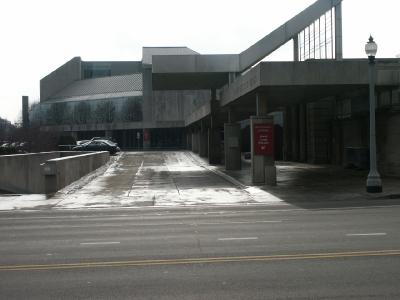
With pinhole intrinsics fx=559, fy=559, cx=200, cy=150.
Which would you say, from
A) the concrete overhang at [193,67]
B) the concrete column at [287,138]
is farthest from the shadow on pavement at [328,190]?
the concrete column at [287,138]

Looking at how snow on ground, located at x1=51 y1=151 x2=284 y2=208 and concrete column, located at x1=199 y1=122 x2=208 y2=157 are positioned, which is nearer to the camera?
snow on ground, located at x1=51 y1=151 x2=284 y2=208

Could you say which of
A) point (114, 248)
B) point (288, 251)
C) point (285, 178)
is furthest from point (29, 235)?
point (285, 178)

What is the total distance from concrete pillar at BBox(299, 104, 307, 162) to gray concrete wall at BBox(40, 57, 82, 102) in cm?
9353

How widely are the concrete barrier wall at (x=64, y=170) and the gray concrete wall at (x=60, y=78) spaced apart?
9363 cm

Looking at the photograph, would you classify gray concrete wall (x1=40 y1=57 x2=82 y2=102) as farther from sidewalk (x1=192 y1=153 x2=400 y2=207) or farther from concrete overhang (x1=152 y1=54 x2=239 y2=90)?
sidewalk (x1=192 y1=153 x2=400 y2=207)

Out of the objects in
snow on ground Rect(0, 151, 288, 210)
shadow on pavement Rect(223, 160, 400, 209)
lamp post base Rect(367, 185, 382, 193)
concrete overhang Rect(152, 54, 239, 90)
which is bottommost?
snow on ground Rect(0, 151, 288, 210)

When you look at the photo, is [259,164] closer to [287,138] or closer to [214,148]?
[214,148]

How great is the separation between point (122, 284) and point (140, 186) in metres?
19.6

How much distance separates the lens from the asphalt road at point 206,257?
21.9 feet

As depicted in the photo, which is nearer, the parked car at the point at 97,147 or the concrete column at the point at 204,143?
the concrete column at the point at 204,143

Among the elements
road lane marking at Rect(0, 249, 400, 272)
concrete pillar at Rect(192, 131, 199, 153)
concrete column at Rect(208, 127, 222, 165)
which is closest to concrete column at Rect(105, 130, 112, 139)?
concrete pillar at Rect(192, 131, 199, 153)

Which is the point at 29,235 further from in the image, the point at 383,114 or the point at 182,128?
the point at 182,128

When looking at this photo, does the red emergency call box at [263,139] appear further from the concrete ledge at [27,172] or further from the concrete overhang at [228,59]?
the concrete overhang at [228,59]

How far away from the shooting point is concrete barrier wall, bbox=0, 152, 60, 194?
2958cm
